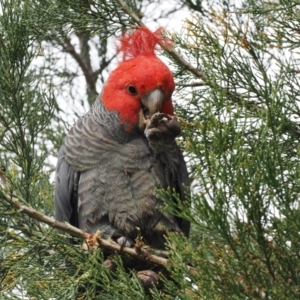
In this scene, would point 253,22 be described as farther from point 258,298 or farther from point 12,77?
point 258,298

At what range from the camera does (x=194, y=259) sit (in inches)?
74.9

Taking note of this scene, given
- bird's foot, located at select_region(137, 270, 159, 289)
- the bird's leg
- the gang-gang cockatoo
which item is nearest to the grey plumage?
the gang-gang cockatoo

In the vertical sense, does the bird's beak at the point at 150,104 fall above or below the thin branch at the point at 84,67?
below

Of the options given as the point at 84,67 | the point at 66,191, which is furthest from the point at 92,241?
the point at 84,67

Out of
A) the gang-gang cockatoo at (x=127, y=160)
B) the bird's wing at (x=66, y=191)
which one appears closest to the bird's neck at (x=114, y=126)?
the gang-gang cockatoo at (x=127, y=160)

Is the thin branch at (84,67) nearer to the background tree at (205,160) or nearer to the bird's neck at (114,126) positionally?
the background tree at (205,160)

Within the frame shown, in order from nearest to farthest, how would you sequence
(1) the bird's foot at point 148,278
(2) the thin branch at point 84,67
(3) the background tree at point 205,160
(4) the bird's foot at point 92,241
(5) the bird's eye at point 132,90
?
(3) the background tree at point 205,160, (4) the bird's foot at point 92,241, (1) the bird's foot at point 148,278, (5) the bird's eye at point 132,90, (2) the thin branch at point 84,67

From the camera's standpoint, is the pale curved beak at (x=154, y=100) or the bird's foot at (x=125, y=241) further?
the pale curved beak at (x=154, y=100)

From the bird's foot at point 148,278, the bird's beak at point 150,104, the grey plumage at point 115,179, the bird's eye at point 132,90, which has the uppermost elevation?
the bird's eye at point 132,90

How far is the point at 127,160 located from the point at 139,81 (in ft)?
1.36

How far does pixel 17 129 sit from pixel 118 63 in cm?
74

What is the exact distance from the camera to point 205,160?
1943 mm

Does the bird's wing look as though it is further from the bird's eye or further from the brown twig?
the brown twig

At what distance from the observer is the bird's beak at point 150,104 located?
10.4 ft
